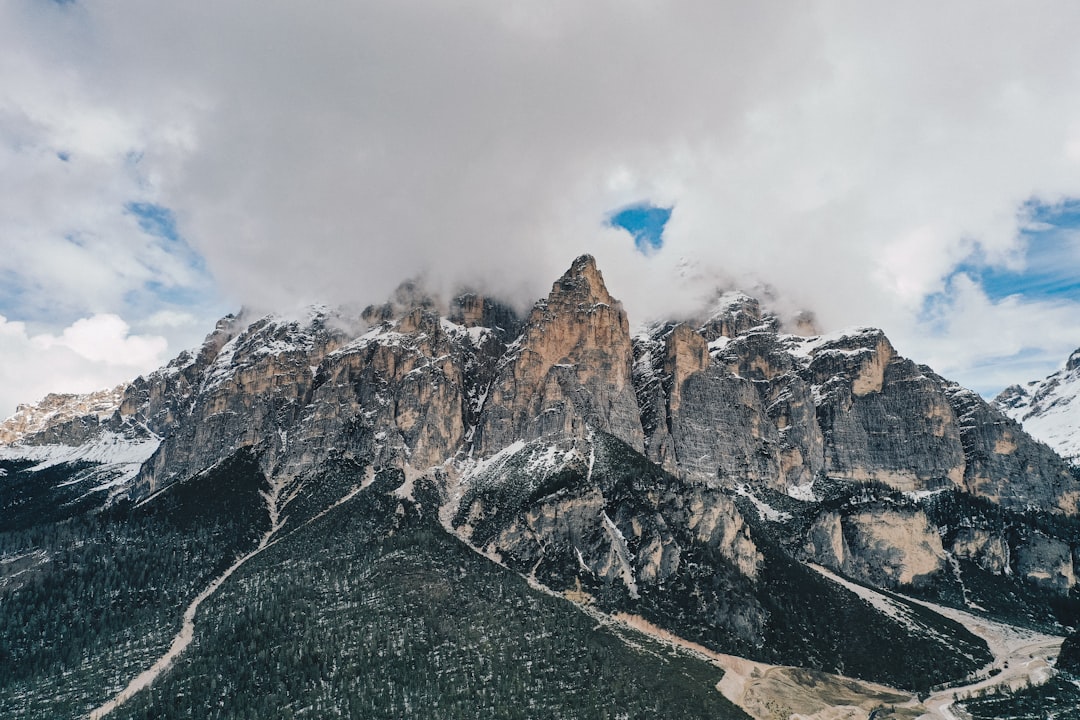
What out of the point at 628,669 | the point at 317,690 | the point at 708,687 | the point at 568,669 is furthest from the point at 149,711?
the point at 708,687

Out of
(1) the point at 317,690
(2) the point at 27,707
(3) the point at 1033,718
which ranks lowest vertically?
(2) the point at 27,707

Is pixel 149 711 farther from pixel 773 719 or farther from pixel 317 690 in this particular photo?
pixel 773 719

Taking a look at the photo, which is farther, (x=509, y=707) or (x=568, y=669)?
(x=568, y=669)

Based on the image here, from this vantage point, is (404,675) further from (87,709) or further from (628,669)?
(87,709)

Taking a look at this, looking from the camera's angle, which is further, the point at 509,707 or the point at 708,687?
the point at 708,687

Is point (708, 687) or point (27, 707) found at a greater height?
point (708, 687)

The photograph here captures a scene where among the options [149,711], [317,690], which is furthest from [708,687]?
[149,711]

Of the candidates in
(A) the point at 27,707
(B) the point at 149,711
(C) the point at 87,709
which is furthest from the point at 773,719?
(A) the point at 27,707

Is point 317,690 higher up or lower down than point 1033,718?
lower down
